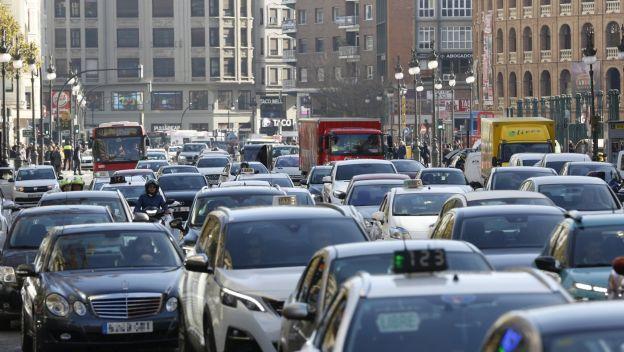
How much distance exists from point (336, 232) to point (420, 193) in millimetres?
A: 12253

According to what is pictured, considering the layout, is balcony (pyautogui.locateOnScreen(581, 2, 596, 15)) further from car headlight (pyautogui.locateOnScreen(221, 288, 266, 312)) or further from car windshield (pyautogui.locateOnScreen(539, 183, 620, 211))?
car headlight (pyautogui.locateOnScreen(221, 288, 266, 312))

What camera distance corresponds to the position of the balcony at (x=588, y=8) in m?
121

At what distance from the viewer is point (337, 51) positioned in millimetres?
161000

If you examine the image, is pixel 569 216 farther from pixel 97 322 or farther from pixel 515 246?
pixel 97 322

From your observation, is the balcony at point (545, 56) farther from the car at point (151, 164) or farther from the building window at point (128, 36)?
the car at point (151, 164)

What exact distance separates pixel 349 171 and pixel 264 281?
1088 inches

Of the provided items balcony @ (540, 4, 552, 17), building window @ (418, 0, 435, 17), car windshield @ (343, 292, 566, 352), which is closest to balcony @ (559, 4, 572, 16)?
balcony @ (540, 4, 552, 17)

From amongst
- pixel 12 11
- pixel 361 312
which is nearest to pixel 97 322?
pixel 361 312

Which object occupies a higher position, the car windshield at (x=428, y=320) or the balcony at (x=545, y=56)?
the balcony at (x=545, y=56)

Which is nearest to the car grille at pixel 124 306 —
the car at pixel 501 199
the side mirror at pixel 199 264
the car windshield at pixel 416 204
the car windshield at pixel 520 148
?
the side mirror at pixel 199 264

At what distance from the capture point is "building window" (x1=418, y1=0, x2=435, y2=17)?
14975cm

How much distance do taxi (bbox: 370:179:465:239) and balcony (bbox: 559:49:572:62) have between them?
323 ft

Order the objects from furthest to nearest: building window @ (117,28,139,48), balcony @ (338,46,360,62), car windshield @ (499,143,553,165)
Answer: building window @ (117,28,139,48) → balcony @ (338,46,360,62) → car windshield @ (499,143,553,165)

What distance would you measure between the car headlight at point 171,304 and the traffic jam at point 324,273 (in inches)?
1.4
